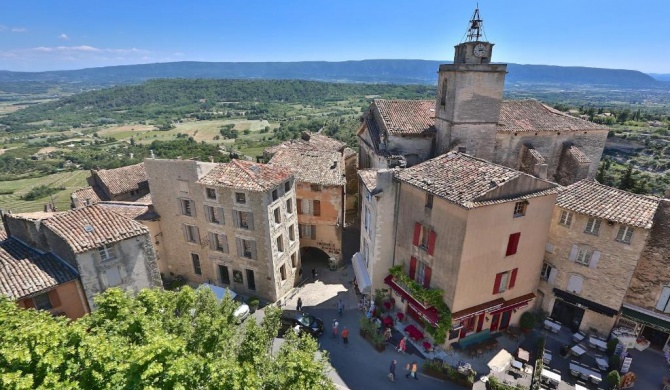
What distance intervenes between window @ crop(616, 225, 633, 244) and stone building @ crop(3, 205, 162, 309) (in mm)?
33753

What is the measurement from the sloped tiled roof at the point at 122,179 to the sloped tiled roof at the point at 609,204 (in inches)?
1752

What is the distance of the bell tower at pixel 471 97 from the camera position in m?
33.2

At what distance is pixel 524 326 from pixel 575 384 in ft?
16.9

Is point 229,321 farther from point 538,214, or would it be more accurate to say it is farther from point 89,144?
point 89,144

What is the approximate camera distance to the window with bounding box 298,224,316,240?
128 feet

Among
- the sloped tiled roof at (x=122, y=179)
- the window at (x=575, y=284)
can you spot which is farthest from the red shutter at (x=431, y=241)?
the sloped tiled roof at (x=122, y=179)

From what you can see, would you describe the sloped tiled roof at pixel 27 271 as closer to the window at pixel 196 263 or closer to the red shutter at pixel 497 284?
the window at pixel 196 263

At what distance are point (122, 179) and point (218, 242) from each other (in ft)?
64.5

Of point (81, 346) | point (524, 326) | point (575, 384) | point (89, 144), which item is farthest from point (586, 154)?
point (89, 144)

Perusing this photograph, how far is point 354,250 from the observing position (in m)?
42.5

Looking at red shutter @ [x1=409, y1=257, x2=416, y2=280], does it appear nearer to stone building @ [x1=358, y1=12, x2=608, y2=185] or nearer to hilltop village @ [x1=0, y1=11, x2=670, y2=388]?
hilltop village @ [x1=0, y1=11, x2=670, y2=388]

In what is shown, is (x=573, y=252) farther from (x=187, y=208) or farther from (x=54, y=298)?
(x=54, y=298)

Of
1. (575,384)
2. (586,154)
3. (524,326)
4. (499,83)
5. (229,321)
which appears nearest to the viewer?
(229,321)

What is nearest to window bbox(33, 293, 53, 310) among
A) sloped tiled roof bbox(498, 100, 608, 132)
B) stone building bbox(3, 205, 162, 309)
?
stone building bbox(3, 205, 162, 309)
